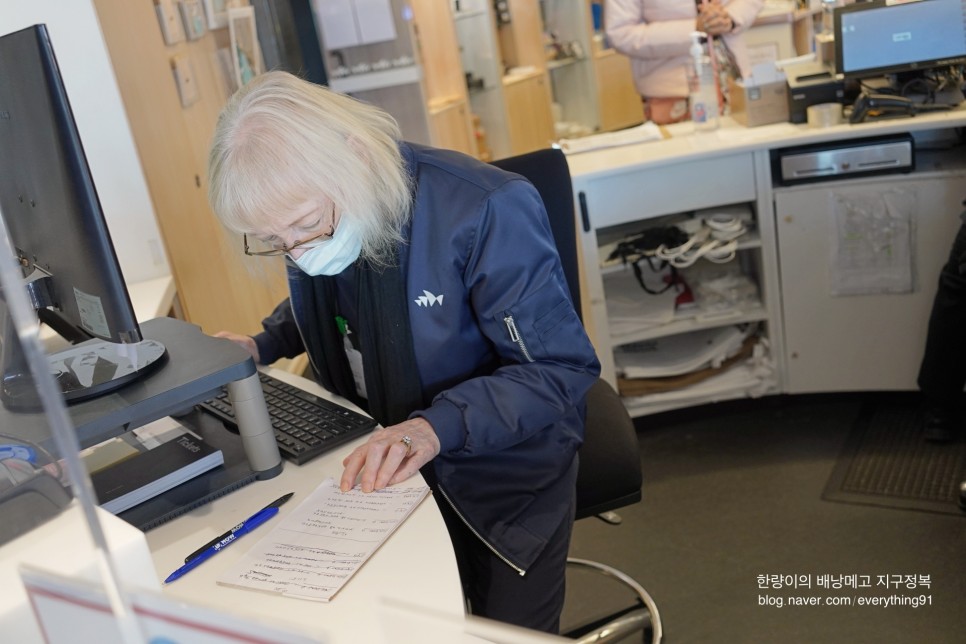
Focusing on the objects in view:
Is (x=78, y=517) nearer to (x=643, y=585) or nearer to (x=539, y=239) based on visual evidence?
(x=539, y=239)

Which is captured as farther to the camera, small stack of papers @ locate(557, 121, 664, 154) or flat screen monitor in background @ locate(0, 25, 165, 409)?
small stack of papers @ locate(557, 121, 664, 154)

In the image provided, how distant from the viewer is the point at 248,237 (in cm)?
141

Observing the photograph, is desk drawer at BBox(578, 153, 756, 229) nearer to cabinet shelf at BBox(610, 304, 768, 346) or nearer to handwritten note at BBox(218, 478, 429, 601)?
cabinet shelf at BBox(610, 304, 768, 346)

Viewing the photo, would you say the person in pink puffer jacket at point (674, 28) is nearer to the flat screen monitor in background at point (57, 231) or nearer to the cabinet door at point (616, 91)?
the cabinet door at point (616, 91)

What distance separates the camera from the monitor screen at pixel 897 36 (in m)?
2.44

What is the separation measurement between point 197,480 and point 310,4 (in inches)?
124

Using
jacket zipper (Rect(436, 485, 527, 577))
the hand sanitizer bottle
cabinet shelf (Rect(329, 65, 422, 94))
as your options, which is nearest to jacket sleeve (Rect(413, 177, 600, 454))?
jacket zipper (Rect(436, 485, 527, 577))

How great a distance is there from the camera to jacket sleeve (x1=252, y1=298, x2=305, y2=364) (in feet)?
5.55

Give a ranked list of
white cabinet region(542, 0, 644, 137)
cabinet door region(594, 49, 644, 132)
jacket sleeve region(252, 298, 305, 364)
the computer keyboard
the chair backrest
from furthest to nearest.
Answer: cabinet door region(594, 49, 644, 132) < white cabinet region(542, 0, 644, 137) < jacket sleeve region(252, 298, 305, 364) < the chair backrest < the computer keyboard

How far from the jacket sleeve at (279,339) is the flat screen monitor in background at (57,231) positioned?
0.39 m

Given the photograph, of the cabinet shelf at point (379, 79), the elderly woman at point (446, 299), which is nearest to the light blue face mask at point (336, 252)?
the elderly woman at point (446, 299)

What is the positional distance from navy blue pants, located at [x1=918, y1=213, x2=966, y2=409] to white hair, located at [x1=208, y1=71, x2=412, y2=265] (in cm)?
161

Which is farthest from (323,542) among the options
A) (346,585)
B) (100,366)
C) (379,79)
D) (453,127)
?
(453,127)

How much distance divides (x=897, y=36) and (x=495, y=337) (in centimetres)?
173
